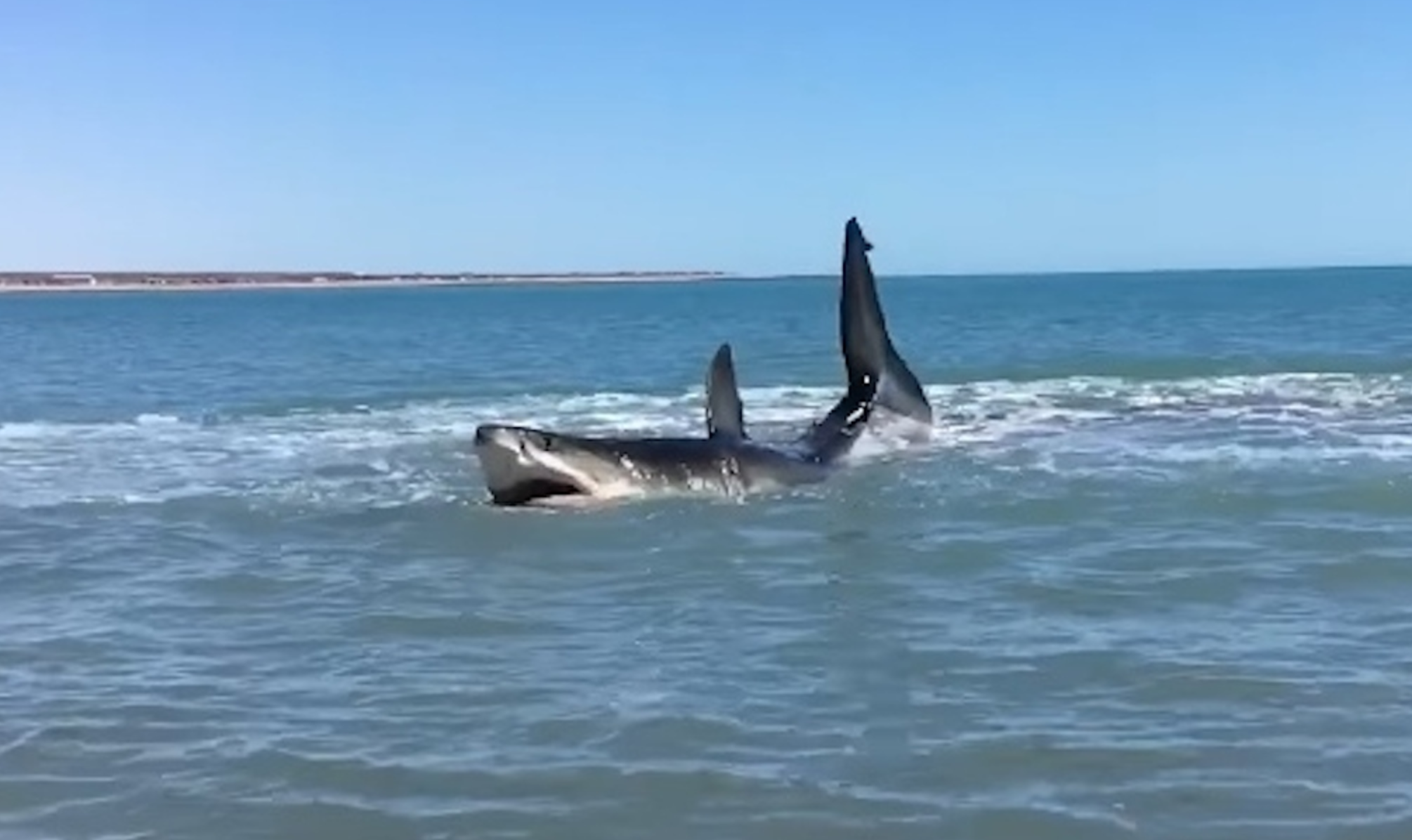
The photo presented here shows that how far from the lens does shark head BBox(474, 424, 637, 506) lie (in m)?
16.0

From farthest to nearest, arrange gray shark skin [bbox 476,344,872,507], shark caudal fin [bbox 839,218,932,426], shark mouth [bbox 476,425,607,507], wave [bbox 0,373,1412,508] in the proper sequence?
shark caudal fin [bbox 839,218,932,426]
wave [bbox 0,373,1412,508]
gray shark skin [bbox 476,344,872,507]
shark mouth [bbox 476,425,607,507]

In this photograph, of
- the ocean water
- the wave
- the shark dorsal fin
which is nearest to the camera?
the ocean water

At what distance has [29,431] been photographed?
27766 mm

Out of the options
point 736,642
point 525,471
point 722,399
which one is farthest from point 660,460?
point 736,642

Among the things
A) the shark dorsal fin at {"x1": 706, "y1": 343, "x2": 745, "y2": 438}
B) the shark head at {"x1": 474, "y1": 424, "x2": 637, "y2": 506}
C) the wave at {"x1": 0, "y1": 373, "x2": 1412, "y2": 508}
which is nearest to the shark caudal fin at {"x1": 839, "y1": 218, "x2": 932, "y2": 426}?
the wave at {"x1": 0, "y1": 373, "x2": 1412, "y2": 508}

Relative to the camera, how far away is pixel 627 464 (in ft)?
53.6

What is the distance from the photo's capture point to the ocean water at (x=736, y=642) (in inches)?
286

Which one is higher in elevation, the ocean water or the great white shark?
the great white shark

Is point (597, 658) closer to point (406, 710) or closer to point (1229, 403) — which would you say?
point (406, 710)

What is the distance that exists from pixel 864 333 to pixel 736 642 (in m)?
10.6

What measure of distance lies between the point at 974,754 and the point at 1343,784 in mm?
1475

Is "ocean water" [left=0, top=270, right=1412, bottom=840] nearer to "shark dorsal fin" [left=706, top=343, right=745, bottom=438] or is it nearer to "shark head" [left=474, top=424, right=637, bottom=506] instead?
"shark head" [left=474, top=424, right=637, bottom=506]

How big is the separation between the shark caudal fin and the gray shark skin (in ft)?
11.5

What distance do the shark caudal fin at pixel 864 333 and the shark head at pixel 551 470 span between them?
4.91 meters
